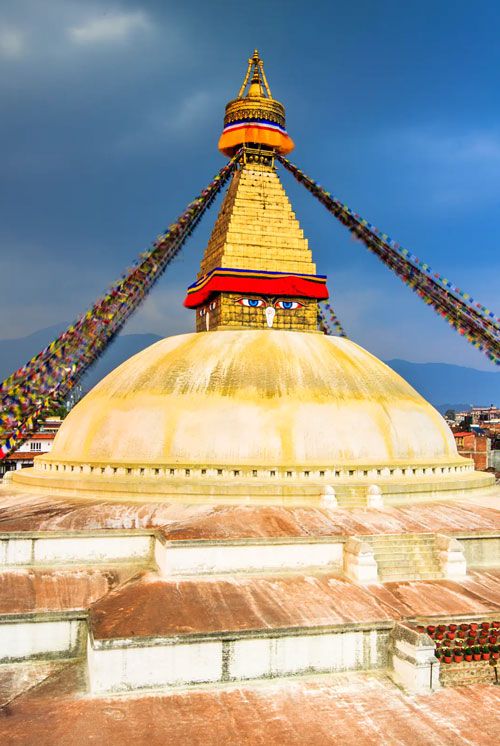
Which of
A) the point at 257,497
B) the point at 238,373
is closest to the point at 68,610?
the point at 257,497

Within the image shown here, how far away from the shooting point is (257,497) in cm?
1227

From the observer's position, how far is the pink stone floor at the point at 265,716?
668cm

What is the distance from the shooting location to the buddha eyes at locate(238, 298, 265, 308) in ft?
53.2

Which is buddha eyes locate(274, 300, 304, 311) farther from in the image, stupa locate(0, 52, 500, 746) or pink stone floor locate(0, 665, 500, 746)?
pink stone floor locate(0, 665, 500, 746)

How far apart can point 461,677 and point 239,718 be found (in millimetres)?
2762

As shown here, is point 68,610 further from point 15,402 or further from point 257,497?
point 15,402

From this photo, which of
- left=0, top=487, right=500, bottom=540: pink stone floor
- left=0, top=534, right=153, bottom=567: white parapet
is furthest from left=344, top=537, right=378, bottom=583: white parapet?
left=0, top=534, right=153, bottom=567: white parapet

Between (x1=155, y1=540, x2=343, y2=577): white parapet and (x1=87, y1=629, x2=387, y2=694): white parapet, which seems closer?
(x1=87, y1=629, x2=387, y2=694): white parapet

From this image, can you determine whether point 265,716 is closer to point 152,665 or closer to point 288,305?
point 152,665

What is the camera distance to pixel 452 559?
33.7ft

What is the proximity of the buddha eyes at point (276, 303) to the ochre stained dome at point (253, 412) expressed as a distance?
3.58ft

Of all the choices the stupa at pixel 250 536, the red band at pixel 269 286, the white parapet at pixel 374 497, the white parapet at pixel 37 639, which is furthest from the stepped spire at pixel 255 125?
the white parapet at pixel 37 639

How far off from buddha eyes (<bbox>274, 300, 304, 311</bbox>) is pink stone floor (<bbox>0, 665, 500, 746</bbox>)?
32.0 ft

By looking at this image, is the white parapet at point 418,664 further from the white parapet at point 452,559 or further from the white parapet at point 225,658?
the white parapet at point 452,559
